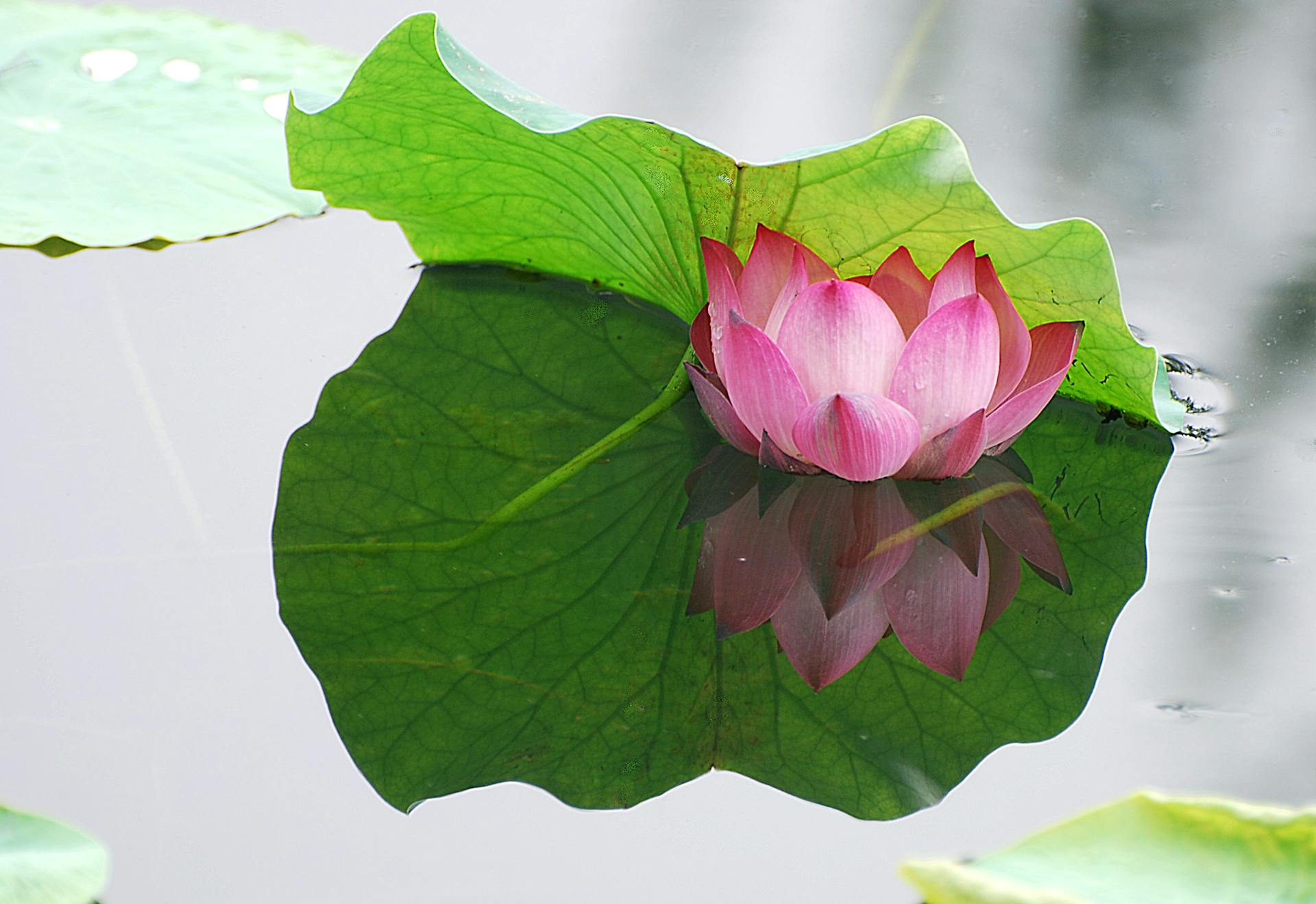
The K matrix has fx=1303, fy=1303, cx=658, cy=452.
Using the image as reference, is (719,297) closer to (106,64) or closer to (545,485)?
(545,485)

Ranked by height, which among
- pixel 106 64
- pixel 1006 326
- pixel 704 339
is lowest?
pixel 106 64

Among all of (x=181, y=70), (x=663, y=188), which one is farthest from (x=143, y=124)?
(x=663, y=188)

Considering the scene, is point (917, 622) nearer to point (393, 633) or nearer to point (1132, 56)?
point (393, 633)

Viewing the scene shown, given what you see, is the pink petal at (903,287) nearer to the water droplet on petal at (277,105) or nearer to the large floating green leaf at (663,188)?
the large floating green leaf at (663,188)

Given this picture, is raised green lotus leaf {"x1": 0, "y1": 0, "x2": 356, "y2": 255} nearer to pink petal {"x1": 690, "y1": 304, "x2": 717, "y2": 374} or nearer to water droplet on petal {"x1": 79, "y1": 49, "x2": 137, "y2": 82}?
water droplet on petal {"x1": 79, "y1": 49, "x2": 137, "y2": 82}

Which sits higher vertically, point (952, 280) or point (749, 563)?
point (952, 280)

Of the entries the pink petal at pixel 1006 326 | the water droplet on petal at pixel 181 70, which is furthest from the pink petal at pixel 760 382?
the water droplet on petal at pixel 181 70
